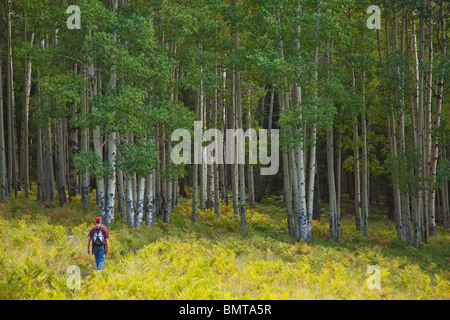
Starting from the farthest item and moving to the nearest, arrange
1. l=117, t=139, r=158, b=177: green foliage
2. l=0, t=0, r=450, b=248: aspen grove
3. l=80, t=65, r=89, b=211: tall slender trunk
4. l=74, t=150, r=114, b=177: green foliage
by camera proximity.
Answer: l=80, t=65, r=89, b=211: tall slender trunk
l=117, t=139, r=158, b=177: green foliage
l=0, t=0, r=450, b=248: aspen grove
l=74, t=150, r=114, b=177: green foliage

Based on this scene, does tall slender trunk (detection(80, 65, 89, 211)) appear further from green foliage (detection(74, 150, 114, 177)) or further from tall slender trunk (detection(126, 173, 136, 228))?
green foliage (detection(74, 150, 114, 177))

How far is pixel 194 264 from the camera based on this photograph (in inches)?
432

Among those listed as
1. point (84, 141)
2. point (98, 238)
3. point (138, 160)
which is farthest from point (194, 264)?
point (84, 141)

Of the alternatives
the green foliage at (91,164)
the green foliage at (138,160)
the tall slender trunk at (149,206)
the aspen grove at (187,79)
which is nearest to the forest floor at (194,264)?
the tall slender trunk at (149,206)

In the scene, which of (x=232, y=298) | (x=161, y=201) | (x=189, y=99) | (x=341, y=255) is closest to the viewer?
(x=232, y=298)

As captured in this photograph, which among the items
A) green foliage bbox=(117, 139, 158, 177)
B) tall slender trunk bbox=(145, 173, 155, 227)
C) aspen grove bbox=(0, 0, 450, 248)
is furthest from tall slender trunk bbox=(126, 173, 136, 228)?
green foliage bbox=(117, 139, 158, 177)

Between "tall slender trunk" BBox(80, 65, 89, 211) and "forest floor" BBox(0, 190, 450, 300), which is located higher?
"tall slender trunk" BBox(80, 65, 89, 211)

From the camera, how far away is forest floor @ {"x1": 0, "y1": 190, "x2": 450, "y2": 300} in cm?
Result: 814

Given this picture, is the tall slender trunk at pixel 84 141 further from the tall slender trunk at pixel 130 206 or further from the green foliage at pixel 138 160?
the green foliage at pixel 138 160

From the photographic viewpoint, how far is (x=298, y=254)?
577 inches

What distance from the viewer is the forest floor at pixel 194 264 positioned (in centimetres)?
814
